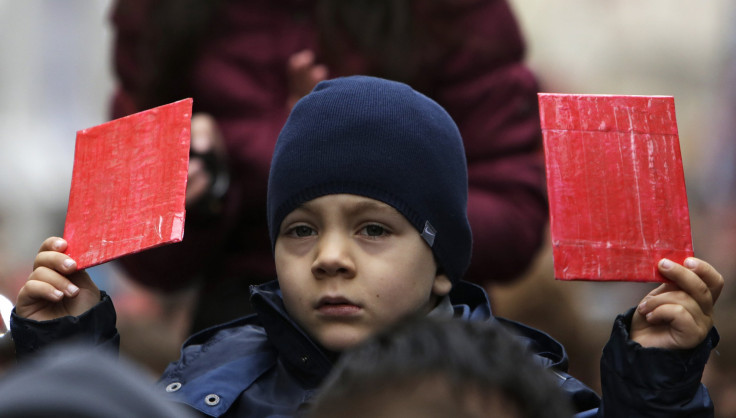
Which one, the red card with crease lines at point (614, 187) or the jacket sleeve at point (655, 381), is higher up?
the red card with crease lines at point (614, 187)

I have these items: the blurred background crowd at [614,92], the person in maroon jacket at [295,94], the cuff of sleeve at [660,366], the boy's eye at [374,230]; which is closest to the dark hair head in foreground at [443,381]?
the cuff of sleeve at [660,366]

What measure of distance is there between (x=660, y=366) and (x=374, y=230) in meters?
0.59

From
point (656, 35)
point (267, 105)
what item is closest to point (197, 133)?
point (267, 105)

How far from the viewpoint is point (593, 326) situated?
11.2ft

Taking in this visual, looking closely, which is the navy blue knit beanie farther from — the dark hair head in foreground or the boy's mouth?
the dark hair head in foreground

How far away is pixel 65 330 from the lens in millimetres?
1984

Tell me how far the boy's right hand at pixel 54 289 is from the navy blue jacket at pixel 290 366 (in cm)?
3

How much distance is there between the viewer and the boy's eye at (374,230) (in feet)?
6.37

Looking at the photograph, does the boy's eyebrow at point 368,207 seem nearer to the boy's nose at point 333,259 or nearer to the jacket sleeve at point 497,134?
the boy's nose at point 333,259

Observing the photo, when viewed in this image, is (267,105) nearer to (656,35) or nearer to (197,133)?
(197,133)

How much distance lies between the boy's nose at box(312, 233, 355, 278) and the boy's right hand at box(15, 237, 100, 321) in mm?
480

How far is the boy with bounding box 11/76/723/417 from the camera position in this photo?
→ 1.79 metres

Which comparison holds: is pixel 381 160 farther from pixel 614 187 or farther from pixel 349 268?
pixel 614 187

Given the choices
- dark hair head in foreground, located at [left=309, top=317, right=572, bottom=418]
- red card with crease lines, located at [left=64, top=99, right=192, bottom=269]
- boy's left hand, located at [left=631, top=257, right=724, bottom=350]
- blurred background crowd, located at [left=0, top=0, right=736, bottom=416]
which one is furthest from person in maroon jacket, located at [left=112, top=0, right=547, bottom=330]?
dark hair head in foreground, located at [left=309, top=317, right=572, bottom=418]
